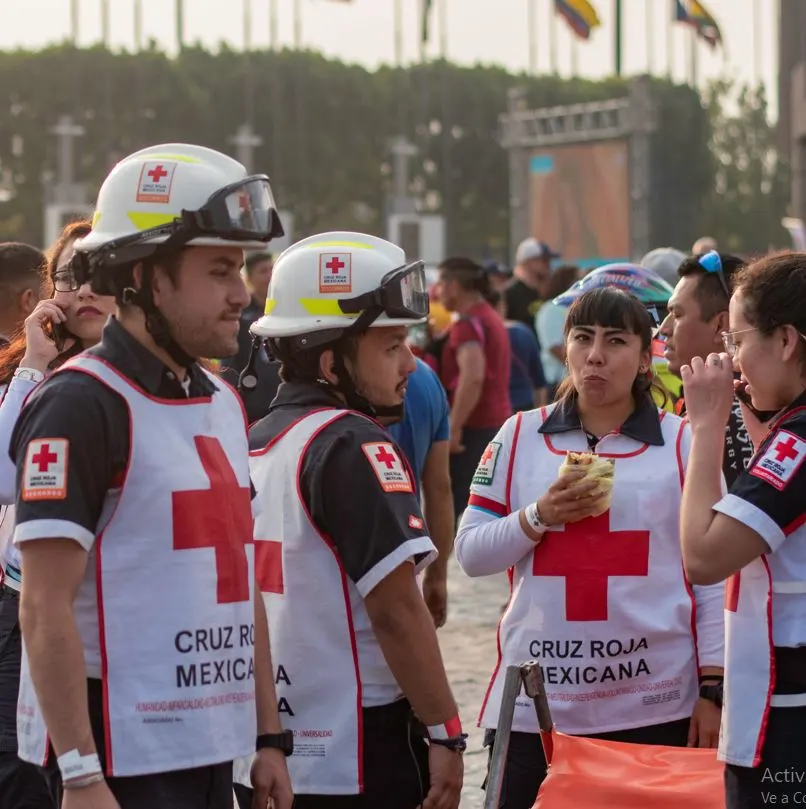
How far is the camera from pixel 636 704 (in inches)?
150

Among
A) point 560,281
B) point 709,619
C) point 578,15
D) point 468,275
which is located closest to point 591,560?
point 709,619

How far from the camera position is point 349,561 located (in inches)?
124

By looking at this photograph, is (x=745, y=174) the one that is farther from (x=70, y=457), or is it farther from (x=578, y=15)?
(x=70, y=457)

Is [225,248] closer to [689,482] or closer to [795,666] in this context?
[689,482]

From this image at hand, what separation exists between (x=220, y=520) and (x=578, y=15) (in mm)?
47432

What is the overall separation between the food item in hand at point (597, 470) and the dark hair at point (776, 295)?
644mm

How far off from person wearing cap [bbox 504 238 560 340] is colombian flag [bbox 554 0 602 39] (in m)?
35.2

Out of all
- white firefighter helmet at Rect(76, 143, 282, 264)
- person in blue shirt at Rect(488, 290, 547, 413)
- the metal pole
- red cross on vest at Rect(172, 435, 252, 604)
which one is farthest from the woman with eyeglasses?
person in blue shirt at Rect(488, 290, 547, 413)

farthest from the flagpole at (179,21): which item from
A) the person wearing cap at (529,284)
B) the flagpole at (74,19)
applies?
the person wearing cap at (529,284)

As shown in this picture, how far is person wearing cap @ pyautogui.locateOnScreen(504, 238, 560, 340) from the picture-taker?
1362 centimetres

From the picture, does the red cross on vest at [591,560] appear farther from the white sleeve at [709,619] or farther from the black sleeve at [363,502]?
the black sleeve at [363,502]

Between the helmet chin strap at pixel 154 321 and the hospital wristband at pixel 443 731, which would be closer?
the helmet chin strap at pixel 154 321

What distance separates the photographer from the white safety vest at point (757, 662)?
3.12 m

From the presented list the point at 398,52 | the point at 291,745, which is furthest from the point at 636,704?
the point at 398,52
